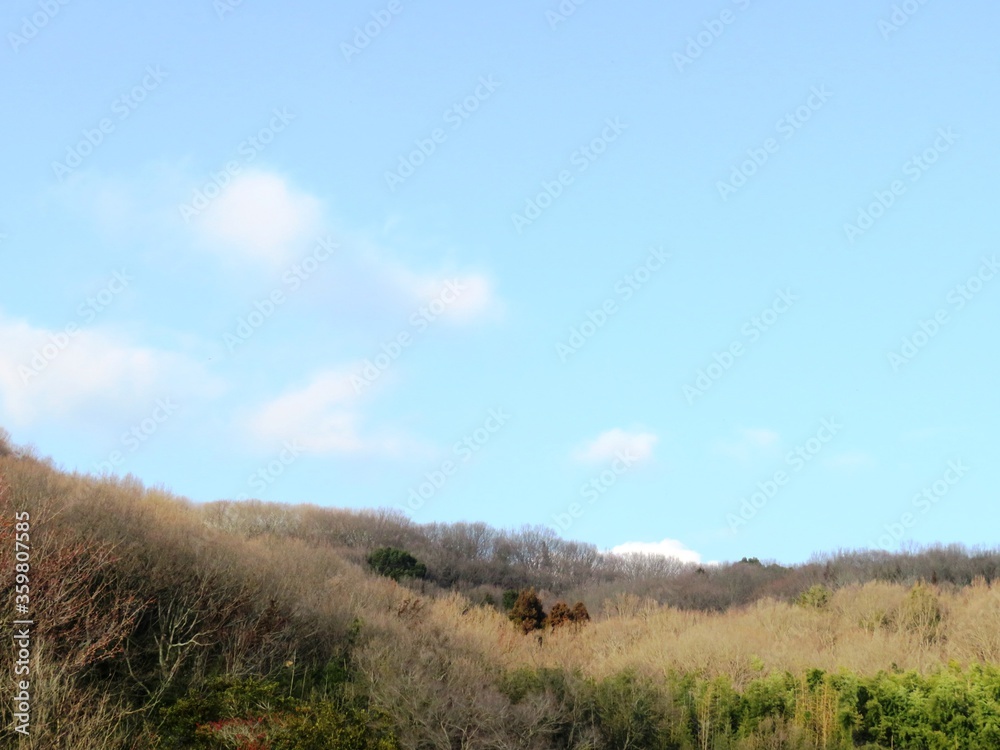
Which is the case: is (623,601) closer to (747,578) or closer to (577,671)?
(747,578)

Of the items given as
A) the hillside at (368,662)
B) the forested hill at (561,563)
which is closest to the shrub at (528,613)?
the hillside at (368,662)

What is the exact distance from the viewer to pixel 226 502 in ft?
131

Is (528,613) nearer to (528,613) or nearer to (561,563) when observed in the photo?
(528,613)

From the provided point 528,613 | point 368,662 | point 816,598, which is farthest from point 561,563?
point 368,662

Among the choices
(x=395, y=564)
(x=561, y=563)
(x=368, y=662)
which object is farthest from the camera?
(x=561, y=563)

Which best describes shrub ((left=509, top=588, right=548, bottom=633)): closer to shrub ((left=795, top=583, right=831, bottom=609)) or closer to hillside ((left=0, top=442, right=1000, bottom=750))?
hillside ((left=0, top=442, right=1000, bottom=750))

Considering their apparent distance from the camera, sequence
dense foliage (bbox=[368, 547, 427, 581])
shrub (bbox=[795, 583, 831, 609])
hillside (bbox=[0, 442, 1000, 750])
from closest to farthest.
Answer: hillside (bbox=[0, 442, 1000, 750]) < shrub (bbox=[795, 583, 831, 609]) < dense foliage (bbox=[368, 547, 427, 581])

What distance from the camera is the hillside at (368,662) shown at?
10641 mm

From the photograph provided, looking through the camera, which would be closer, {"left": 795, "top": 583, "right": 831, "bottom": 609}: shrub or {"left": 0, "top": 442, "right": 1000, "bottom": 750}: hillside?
{"left": 0, "top": 442, "right": 1000, "bottom": 750}: hillside

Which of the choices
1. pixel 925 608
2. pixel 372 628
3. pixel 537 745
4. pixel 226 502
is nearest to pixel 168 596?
pixel 372 628

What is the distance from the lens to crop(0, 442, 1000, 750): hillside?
1064 cm

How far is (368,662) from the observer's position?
1463cm

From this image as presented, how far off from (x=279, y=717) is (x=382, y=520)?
4194 cm

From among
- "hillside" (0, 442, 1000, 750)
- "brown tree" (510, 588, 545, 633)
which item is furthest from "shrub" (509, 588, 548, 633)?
"hillside" (0, 442, 1000, 750)
